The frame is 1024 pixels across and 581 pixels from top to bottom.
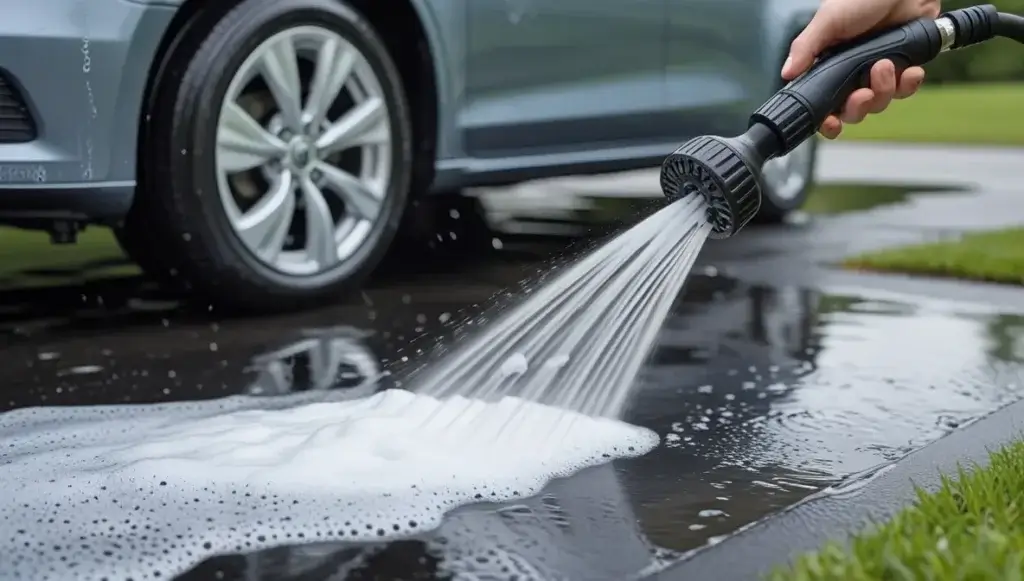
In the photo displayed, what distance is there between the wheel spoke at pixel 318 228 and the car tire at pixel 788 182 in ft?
9.42

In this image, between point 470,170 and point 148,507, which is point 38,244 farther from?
point 148,507

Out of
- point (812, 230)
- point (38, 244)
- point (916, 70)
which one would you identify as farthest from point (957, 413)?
point (38, 244)

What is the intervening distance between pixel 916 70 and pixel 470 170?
2127 mm

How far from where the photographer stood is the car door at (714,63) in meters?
5.41

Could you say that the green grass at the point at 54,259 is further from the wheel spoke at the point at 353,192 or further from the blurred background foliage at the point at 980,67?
the blurred background foliage at the point at 980,67

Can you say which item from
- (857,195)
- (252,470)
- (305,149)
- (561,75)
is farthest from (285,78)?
(857,195)

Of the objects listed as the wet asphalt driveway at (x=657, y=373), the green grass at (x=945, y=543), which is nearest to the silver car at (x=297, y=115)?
the wet asphalt driveway at (x=657, y=373)

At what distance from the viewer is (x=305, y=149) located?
4.20 meters

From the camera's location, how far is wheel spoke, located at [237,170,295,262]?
4.05 metres

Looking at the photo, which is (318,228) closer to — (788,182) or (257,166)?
(257,166)

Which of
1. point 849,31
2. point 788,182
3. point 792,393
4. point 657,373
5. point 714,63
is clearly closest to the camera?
point 849,31

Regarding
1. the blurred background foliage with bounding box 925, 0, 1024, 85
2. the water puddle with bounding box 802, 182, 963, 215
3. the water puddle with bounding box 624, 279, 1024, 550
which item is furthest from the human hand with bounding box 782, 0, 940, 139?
the blurred background foliage with bounding box 925, 0, 1024, 85

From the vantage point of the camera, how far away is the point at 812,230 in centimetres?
676

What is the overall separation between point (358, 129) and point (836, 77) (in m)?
2.06
